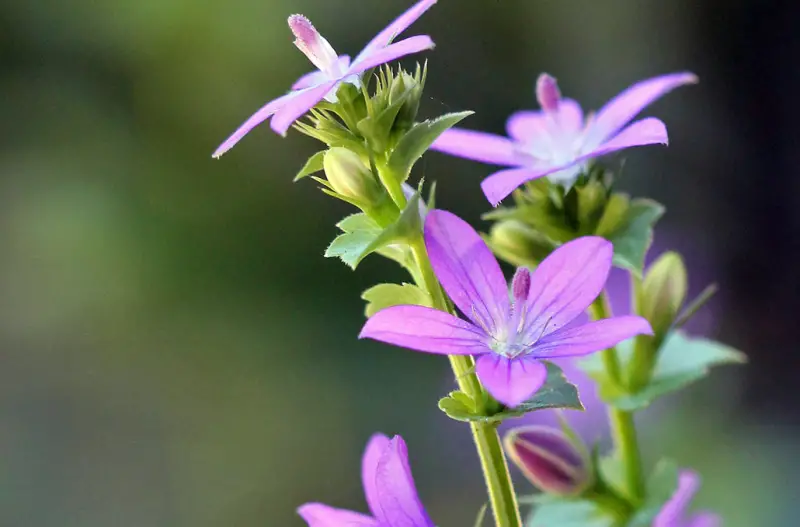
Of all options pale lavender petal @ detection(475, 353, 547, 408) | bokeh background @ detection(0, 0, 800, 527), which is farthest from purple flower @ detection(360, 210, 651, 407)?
bokeh background @ detection(0, 0, 800, 527)

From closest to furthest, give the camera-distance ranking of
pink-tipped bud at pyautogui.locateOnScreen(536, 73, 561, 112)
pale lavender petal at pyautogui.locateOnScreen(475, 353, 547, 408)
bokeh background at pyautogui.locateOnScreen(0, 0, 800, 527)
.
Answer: pale lavender petal at pyautogui.locateOnScreen(475, 353, 547, 408) < pink-tipped bud at pyautogui.locateOnScreen(536, 73, 561, 112) < bokeh background at pyautogui.locateOnScreen(0, 0, 800, 527)

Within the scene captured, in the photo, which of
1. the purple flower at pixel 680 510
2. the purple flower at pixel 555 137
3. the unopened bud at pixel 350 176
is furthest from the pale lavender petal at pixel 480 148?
the purple flower at pixel 680 510

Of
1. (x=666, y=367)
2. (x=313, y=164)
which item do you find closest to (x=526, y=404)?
(x=313, y=164)

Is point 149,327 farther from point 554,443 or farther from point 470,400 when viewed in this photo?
point 470,400

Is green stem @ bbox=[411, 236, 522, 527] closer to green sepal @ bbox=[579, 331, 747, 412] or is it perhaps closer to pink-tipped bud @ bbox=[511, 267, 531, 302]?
pink-tipped bud @ bbox=[511, 267, 531, 302]

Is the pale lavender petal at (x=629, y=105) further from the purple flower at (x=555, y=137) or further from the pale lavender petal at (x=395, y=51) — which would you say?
the pale lavender petal at (x=395, y=51)
